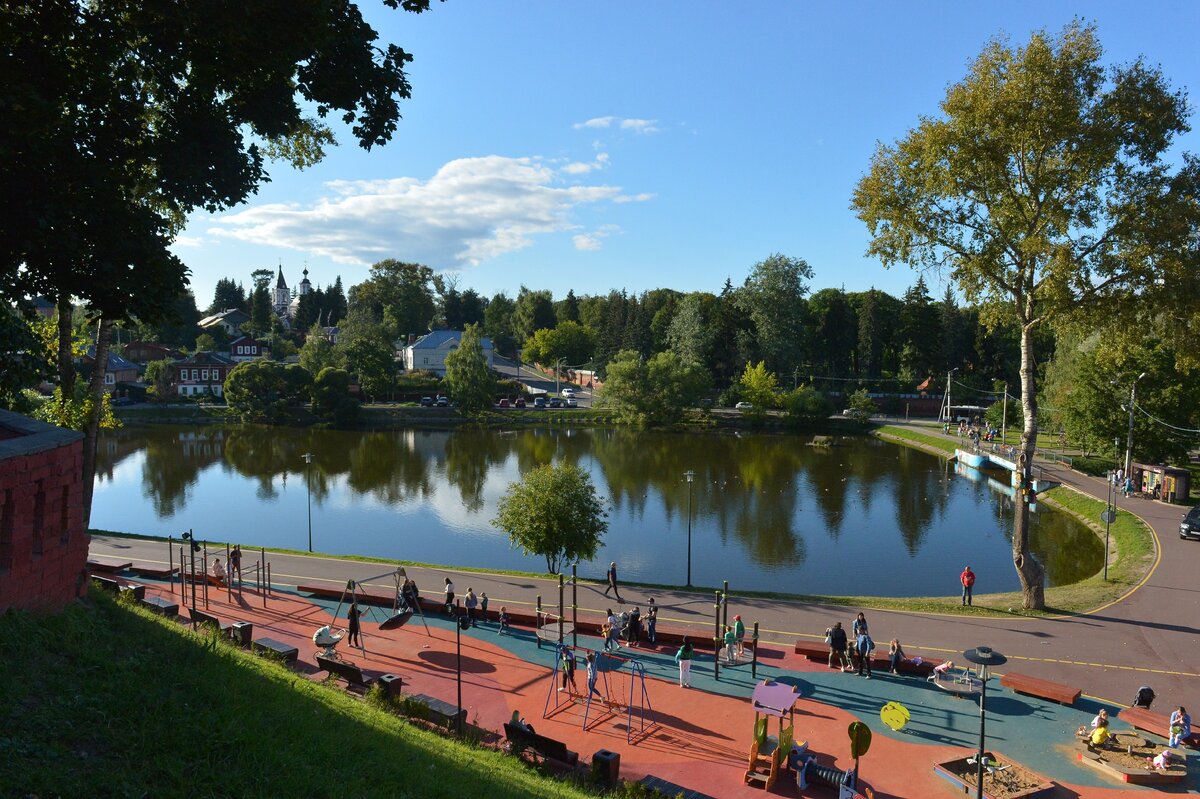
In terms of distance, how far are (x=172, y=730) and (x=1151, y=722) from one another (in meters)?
15.3

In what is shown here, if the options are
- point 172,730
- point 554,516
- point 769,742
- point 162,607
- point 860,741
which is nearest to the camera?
point 172,730

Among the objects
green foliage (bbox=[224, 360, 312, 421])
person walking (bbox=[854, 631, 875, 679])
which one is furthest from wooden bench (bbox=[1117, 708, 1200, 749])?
green foliage (bbox=[224, 360, 312, 421])

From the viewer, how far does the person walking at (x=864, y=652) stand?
16.8 m

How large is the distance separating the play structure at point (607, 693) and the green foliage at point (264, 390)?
68704mm

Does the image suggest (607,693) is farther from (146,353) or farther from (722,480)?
(146,353)

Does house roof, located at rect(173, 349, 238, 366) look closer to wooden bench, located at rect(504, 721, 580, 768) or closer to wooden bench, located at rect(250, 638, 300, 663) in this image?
wooden bench, located at rect(250, 638, 300, 663)

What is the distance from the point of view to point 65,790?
621 centimetres

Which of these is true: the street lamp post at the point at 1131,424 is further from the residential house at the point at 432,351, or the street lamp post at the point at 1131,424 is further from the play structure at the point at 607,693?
the residential house at the point at 432,351

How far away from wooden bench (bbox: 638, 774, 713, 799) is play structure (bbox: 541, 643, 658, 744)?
1.92 meters

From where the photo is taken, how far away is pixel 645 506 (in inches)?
1694

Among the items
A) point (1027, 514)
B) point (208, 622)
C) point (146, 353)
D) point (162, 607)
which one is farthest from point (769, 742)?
point (146, 353)

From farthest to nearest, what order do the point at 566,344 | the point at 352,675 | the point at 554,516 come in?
the point at 566,344 → the point at 554,516 → the point at 352,675

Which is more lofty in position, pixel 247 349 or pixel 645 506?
pixel 247 349

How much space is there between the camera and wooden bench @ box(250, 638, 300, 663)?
51.3 ft
